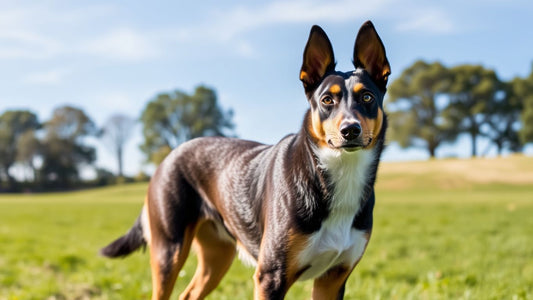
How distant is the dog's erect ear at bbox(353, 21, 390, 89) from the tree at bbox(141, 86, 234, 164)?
235ft

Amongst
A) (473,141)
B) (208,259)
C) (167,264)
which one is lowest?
(473,141)

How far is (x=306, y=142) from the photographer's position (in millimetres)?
3400

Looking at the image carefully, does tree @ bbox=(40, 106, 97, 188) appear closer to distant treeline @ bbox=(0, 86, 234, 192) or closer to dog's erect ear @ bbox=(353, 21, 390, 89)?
distant treeline @ bbox=(0, 86, 234, 192)

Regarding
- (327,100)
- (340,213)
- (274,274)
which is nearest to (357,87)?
(327,100)

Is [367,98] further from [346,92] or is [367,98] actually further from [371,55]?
Result: [371,55]

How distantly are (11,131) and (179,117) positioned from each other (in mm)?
26527

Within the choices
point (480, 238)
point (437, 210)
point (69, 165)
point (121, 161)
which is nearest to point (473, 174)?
point (437, 210)

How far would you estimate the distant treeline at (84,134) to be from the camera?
70.7 meters

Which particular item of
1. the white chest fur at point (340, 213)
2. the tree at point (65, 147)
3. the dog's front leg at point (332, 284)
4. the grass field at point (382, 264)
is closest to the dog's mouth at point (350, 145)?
the white chest fur at point (340, 213)

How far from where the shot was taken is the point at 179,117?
7756cm

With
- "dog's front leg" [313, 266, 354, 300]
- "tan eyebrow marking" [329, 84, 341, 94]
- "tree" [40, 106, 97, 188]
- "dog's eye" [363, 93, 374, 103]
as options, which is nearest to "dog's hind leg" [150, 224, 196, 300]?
"dog's front leg" [313, 266, 354, 300]

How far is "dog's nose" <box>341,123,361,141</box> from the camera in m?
2.94

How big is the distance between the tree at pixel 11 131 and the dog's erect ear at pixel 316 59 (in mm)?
74336

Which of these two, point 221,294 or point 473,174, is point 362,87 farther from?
point 473,174
